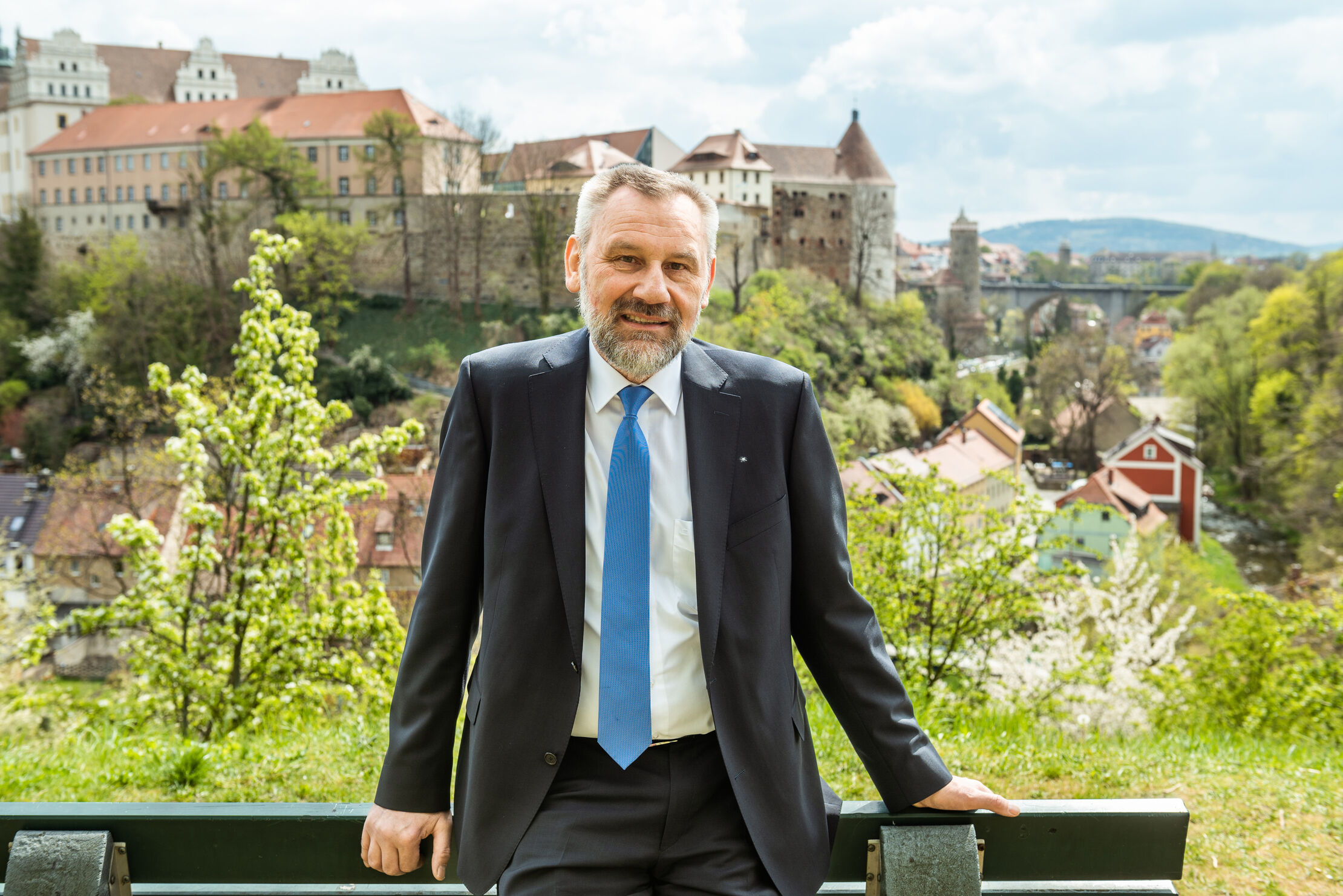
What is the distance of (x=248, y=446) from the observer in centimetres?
698

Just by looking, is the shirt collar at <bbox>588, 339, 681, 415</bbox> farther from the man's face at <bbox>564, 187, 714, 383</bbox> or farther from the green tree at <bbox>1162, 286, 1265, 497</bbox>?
the green tree at <bbox>1162, 286, 1265, 497</bbox>

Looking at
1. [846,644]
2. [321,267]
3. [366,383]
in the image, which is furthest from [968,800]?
[321,267]

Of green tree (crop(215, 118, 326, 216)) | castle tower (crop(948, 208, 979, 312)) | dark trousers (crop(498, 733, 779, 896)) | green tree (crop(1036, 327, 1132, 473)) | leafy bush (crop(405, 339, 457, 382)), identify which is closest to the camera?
dark trousers (crop(498, 733, 779, 896))

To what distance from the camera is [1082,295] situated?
314 ft

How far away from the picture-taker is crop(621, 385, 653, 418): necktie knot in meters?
1.75

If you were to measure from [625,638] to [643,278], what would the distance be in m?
0.58

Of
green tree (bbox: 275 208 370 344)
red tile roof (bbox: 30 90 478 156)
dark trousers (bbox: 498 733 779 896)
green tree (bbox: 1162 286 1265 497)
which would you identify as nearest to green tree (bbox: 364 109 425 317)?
red tile roof (bbox: 30 90 478 156)

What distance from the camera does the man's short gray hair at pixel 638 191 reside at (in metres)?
1.73

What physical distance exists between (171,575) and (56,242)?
53.9 m

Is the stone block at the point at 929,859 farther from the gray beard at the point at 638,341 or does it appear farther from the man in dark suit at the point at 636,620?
the gray beard at the point at 638,341

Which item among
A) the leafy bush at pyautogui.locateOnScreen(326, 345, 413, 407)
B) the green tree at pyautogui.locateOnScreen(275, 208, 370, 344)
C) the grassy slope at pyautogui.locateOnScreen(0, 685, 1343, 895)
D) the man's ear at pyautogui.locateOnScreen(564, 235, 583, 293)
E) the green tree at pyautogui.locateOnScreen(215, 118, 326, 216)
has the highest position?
the green tree at pyautogui.locateOnScreen(215, 118, 326, 216)

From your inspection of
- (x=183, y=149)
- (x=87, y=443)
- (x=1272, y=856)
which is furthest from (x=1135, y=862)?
(x=183, y=149)

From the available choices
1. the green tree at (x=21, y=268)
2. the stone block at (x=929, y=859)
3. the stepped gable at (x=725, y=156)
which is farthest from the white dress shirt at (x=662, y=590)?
the stepped gable at (x=725, y=156)

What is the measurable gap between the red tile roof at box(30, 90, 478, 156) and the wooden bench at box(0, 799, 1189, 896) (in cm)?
4509
